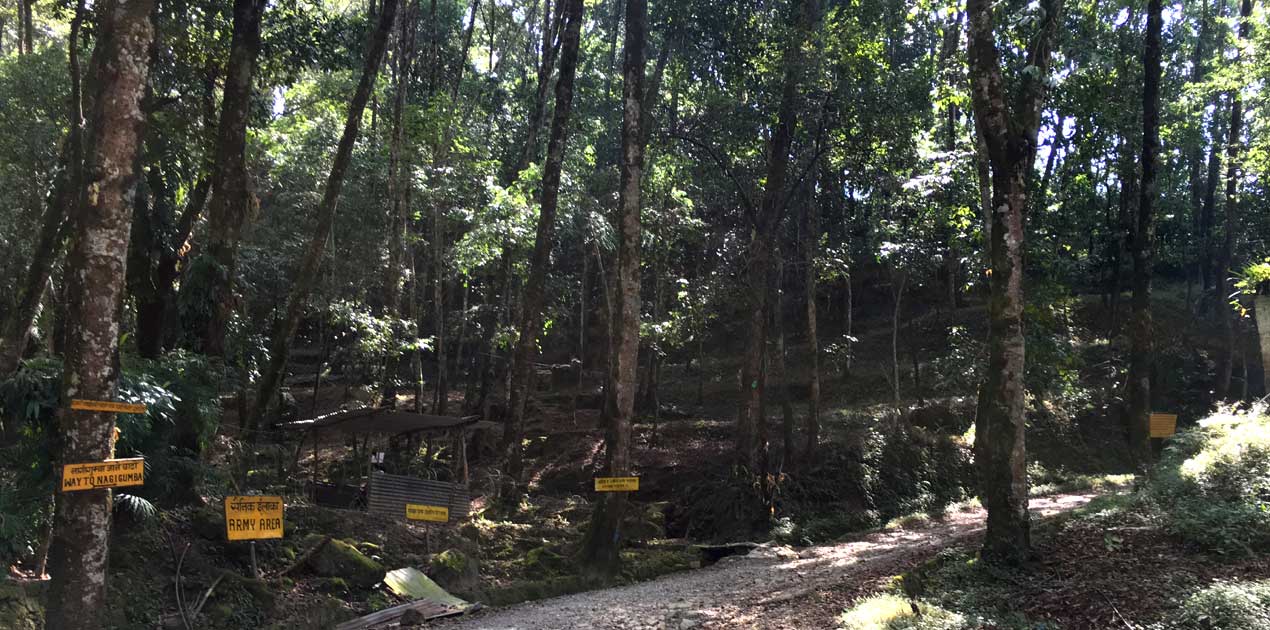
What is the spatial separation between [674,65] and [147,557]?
1689 centimetres

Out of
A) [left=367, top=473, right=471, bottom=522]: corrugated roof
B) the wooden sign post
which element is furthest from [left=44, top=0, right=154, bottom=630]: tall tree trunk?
[left=367, top=473, right=471, bottom=522]: corrugated roof

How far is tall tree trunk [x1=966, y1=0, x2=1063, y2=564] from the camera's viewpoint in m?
9.34

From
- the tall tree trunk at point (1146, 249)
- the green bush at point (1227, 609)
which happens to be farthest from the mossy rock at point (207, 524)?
the tall tree trunk at point (1146, 249)

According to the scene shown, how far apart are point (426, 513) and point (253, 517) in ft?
11.0

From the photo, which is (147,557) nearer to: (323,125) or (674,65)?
(323,125)

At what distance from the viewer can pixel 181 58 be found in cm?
1352

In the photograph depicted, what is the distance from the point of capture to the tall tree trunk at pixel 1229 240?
2618 centimetres

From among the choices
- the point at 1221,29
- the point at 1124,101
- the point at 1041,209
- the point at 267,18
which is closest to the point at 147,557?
the point at 267,18

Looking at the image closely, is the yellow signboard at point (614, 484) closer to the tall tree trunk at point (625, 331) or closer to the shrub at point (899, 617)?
the tall tree trunk at point (625, 331)

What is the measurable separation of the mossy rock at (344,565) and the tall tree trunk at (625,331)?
328 cm

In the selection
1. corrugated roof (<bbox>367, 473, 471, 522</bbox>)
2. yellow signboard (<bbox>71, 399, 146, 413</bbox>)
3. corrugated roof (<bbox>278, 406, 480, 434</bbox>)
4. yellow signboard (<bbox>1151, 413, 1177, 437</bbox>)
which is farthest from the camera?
yellow signboard (<bbox>1151, 413, 1177, 437</bbox>)

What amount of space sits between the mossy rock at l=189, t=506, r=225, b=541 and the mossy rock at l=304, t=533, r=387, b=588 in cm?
123

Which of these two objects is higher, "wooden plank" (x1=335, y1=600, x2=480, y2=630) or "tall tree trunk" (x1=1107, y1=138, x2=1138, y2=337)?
"tall tree trunk" (x1=1107, y1=138, x2=1138, y2=337)

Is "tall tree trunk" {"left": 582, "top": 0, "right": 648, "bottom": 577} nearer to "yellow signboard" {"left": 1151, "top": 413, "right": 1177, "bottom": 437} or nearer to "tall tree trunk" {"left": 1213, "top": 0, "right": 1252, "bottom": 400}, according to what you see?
"yellow signboard" {"left": 1151, "top": 413, "right": 1177, "bottom": 437}
